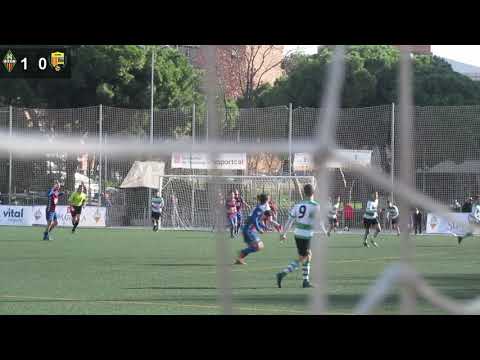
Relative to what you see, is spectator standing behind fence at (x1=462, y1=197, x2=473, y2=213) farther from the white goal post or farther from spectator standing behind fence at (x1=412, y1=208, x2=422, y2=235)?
the white goal post

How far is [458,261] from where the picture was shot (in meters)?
18.0

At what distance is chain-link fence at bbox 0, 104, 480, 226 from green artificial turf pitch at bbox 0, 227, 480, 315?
22.5 ft

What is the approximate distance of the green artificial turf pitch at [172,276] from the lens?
976 cm

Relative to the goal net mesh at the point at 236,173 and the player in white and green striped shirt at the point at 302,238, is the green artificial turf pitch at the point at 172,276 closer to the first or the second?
the player in white and green striped shirt at the point at 302,238

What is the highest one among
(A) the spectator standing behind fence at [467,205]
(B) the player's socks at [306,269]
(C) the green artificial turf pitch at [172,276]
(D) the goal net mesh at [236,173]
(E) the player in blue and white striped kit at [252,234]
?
(D) the goal net mesh at [236,173]

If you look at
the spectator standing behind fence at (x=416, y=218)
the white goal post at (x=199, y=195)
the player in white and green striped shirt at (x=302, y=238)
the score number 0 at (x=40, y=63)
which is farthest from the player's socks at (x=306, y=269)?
the white goal post at (x=199, y=195)

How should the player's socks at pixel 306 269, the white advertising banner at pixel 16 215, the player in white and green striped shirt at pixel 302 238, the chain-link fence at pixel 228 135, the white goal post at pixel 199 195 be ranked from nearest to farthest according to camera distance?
the player in white and green striped shirt at pixel 302 238, the player's socks at pixel 306 269, the chain-link fence at pixel 228 135, the white goal post at pixel 199 195, the white advertising banner at pixel 16 215

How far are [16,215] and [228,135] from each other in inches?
347

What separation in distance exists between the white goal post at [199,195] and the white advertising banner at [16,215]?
484 centimetres

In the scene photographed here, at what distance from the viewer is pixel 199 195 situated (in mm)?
31109

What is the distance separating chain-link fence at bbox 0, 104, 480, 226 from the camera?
100 feet
